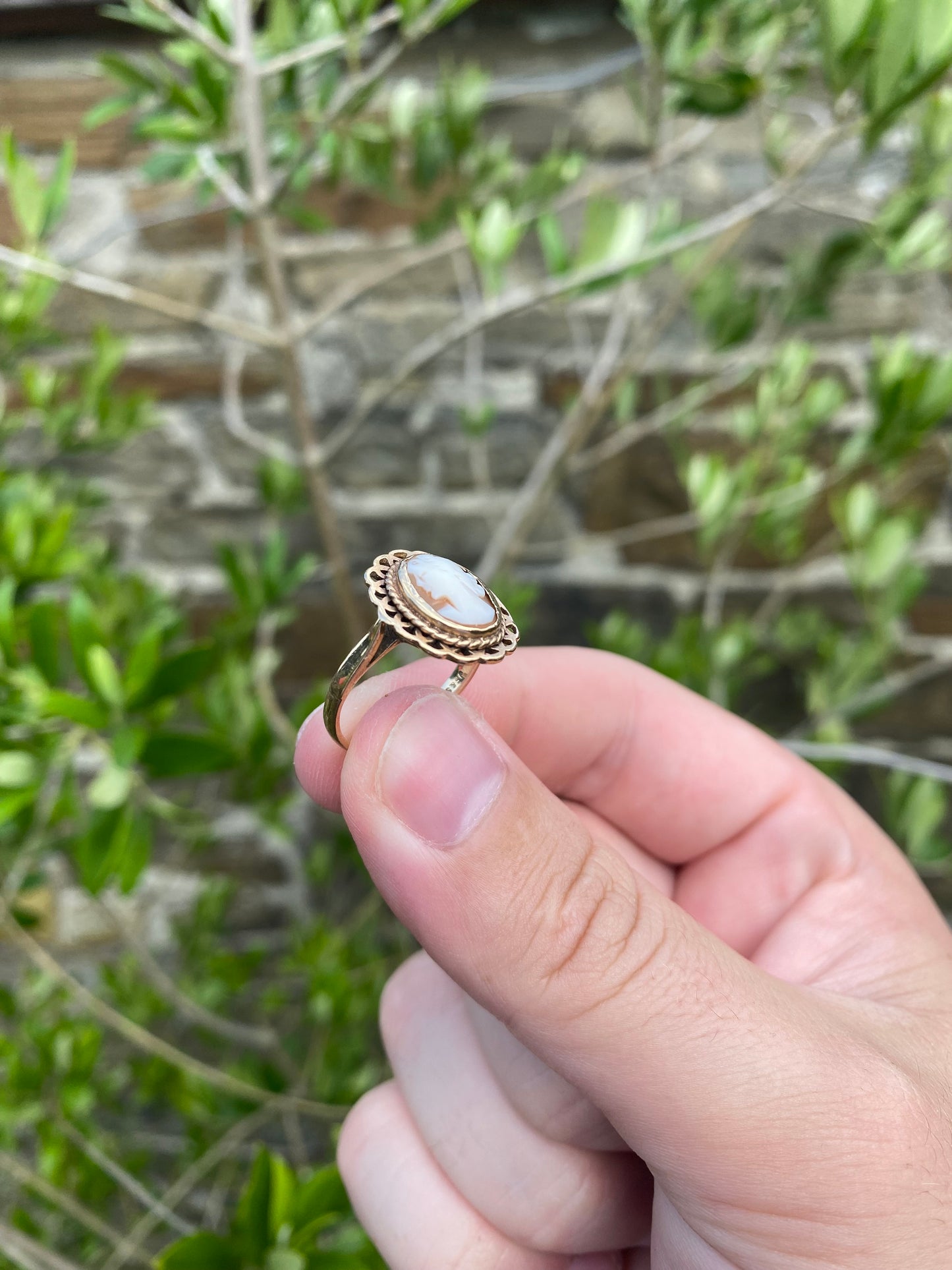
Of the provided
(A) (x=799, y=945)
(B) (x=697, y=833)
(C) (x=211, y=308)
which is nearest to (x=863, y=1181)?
(A) (x=799, y=945)

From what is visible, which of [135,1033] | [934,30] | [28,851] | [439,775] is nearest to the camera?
[439,775]

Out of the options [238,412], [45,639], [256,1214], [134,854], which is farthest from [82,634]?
[238,412]

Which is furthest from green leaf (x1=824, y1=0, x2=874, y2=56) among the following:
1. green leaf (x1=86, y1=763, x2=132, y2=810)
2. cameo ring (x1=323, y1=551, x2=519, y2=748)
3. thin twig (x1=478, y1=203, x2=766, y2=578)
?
green leaf (x1=86, y1=763, x2=132, y2=810)

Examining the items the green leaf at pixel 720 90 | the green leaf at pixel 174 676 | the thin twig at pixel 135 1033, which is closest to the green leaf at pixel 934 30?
the green leaf at pixel 720 90

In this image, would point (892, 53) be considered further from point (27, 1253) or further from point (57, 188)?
point (27, 1253)

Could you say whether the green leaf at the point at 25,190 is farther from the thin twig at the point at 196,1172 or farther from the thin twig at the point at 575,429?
the thin twig at the point at 196,1172

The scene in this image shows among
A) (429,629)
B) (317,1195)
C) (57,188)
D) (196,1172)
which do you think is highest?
(57,188)

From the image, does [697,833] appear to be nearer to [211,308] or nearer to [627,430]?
[627,430]

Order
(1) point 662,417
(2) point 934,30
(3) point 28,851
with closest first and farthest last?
(2) point 934,30 → (3) point 28,851 → (1) point 662,417
